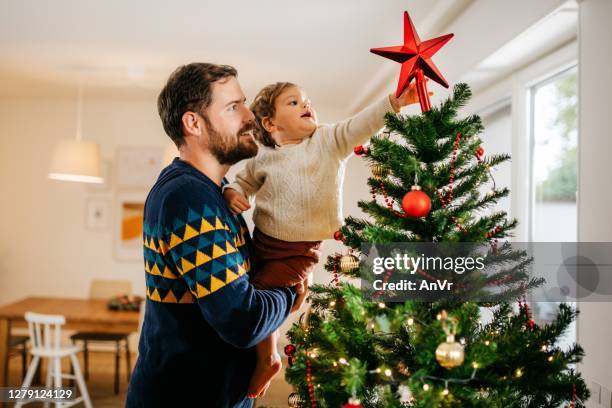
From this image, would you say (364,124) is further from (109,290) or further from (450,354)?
(109,290)

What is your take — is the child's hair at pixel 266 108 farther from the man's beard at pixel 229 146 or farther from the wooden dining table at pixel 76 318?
the wooden dining table at pixel 76 318

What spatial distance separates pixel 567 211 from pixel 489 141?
89 cm

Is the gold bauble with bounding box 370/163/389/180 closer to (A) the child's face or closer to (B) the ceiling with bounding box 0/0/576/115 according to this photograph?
(A) the child's face

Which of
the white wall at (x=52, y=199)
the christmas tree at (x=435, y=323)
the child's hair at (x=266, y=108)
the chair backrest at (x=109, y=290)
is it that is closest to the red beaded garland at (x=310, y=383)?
the christmas tree at (x=435, y=323)

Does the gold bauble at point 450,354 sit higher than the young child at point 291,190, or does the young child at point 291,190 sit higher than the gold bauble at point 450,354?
the young child at point 291,190

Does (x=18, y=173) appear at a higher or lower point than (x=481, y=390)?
higher

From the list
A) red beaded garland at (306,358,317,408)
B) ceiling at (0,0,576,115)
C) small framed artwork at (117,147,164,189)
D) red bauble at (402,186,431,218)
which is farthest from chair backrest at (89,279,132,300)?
red bauble at (402,186,431,218)

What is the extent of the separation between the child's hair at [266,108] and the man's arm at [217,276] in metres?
0.37

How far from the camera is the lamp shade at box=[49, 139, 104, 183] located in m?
4.00

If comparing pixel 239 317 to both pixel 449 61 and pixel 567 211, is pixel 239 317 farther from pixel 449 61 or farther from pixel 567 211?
pixel 449 61

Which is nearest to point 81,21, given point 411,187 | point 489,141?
point 489,141

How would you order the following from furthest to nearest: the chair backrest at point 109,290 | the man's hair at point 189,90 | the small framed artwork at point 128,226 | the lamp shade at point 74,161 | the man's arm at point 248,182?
1. the small framed artwork at point 128,226
2. the chair backrest at point 109,290
3. the lamp shade at point 74,161
4. the man's arm at point 248,182
5. the man's hair at point 189,90

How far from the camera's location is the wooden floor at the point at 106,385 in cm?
430

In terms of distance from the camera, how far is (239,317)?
1.06 meters
